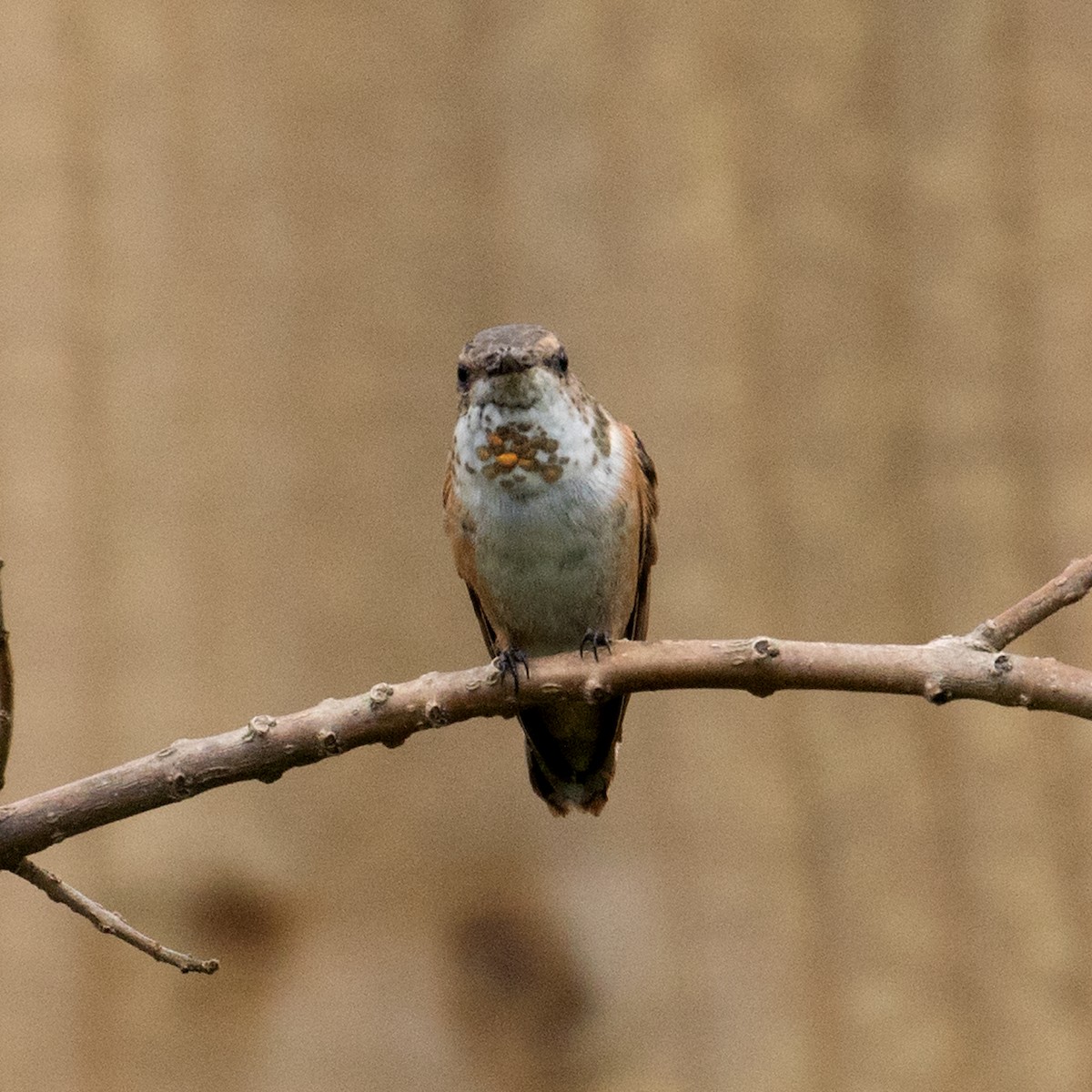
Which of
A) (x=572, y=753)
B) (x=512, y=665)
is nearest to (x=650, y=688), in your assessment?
(x=512, y=665)

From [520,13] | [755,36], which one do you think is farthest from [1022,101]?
[520,13]

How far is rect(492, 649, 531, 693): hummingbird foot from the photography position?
1364 millimetres

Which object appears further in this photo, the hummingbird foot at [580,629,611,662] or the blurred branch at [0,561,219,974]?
the hummingbird foot at [580,629,611,662]

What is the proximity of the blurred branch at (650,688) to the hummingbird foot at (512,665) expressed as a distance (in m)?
0.10

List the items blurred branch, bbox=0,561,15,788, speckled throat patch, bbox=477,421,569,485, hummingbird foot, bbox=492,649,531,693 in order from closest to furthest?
1. blurred branch, bbox=0,561,15,788
2. hummingbird foot, bbox=492,649,531,693
3. speckled throat patch, bbox=477,421,569,485

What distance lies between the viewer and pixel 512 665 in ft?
4.66

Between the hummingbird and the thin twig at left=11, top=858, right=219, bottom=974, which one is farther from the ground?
the hummingbird

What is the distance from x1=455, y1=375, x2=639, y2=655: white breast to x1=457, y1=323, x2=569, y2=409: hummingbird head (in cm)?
1

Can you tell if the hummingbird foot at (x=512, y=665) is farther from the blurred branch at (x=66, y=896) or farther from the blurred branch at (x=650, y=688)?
the blurred branch at (x=66, y=896)

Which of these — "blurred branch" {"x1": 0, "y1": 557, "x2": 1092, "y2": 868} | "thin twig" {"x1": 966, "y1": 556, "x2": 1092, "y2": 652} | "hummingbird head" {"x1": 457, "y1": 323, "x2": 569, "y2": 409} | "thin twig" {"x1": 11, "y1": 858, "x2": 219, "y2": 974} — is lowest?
"thin twig" {"x1": 11, "y1": 858, "x2": 219, "y2": 974}

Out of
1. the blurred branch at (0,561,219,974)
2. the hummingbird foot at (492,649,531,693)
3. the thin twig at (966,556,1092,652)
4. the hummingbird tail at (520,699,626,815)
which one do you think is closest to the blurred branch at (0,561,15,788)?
the blurred branch at (0,561,219,974)

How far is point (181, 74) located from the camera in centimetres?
192

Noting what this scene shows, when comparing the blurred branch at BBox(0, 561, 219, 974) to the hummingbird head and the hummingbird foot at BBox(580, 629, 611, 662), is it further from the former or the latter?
the hummingbird head

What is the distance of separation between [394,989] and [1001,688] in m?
0.88
